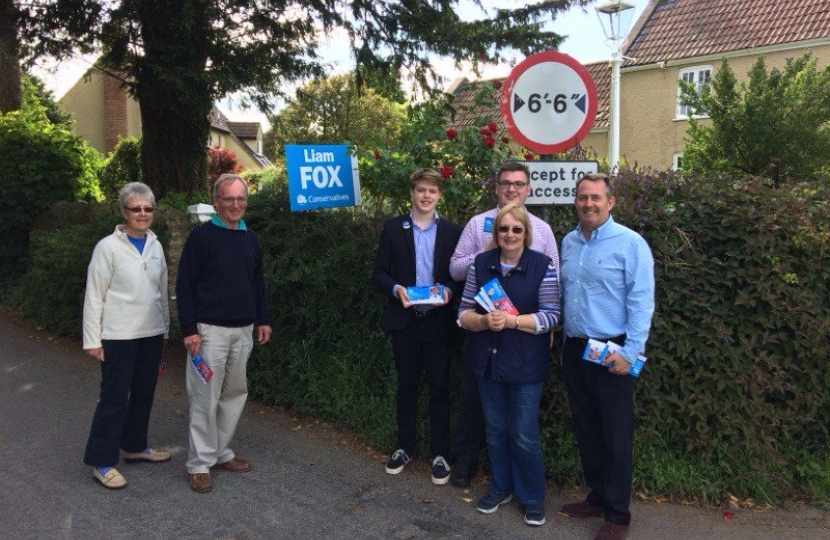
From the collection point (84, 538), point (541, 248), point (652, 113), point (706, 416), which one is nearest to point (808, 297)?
point (706, 416)

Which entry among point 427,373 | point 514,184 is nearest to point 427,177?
point 514,184

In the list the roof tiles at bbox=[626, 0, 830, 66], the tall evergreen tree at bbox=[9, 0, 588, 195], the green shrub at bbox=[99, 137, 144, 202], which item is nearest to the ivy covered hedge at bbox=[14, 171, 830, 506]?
the tall evergreen tree at bbox=[9, 0, 588, 195]

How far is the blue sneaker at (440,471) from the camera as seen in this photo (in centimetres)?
479

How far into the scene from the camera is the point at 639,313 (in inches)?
151

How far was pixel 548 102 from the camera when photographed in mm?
4988

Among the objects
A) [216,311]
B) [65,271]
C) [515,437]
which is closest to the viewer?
[515,437]

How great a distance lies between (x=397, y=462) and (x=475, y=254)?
162 cm

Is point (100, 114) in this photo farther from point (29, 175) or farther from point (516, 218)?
point (516, 218)

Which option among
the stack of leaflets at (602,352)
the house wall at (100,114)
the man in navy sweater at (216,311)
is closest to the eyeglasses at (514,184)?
the stack of leaflets at (602,352)

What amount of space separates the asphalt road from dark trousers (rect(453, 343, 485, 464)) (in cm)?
24

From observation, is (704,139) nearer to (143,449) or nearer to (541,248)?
(541,248)

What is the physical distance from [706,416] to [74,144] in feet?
37.0

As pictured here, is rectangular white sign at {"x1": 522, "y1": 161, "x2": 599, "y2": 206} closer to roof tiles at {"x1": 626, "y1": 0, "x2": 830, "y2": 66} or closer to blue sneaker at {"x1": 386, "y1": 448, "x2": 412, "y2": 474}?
blue sneaker at {"x1": 386, "y1": 448, "x2": 412, "y2": 474}

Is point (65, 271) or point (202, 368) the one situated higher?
point (65, 271)
